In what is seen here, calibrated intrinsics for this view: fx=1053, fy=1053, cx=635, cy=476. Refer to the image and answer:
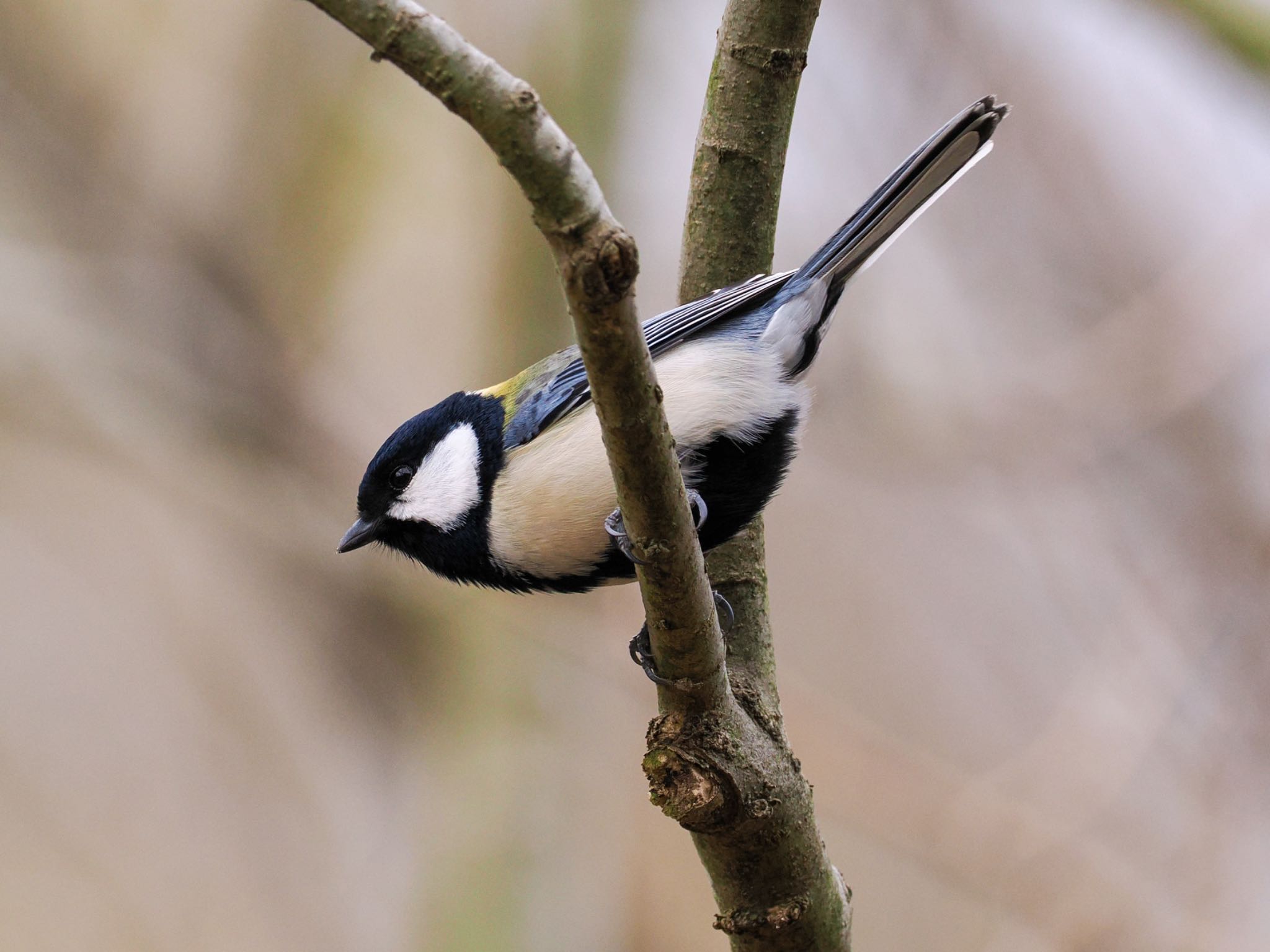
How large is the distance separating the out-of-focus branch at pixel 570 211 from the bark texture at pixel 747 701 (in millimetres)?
505

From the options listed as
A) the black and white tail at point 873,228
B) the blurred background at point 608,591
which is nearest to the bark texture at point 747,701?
the black and white tail at point 873,228

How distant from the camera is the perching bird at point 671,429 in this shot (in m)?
1.84

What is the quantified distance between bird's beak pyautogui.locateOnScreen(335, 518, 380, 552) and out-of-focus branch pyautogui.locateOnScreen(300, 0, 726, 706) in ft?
3.70

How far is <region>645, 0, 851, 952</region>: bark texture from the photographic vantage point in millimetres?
1502

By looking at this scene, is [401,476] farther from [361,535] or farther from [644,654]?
[644,654]

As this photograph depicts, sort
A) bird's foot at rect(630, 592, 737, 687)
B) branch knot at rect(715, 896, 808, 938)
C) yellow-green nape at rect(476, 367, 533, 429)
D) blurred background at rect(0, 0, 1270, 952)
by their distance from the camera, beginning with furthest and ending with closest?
blurred background at rect(0, 0, 1270, 952)
yellow-green nape at rect(476, 367, 533, 429)
bird's foot at rect(630, 592, 737, 687)
branch knot at rect(715, 896, 808, 938)

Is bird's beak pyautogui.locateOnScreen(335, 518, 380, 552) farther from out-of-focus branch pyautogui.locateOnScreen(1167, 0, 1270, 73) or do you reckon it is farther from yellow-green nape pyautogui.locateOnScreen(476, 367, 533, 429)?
out-of-focus branch pyautogui.locateOnScreen(1167, 0, 1270, 73)

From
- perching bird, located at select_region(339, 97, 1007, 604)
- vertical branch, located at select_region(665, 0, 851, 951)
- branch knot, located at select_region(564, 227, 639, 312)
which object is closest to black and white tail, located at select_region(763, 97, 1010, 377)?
perching bird, located at select_region(339, 97, 1007, 604)

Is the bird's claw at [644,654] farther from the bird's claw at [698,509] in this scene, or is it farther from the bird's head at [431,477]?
the bird's head at [431,477]

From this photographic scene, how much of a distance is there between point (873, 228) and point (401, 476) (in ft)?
3.43

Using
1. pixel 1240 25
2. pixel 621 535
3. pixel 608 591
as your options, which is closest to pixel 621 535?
pixel 621 535

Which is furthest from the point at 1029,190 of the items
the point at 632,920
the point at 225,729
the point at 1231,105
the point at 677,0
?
the point at 225,729

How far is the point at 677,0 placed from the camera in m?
3.49

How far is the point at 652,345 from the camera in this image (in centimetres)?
196
